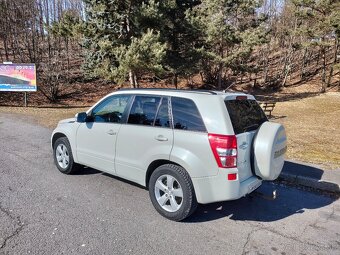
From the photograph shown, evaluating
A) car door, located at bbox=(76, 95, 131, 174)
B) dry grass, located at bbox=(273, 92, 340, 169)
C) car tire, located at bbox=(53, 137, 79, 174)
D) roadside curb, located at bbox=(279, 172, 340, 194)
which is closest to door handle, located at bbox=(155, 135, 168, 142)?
car door, located at bbox=(76, 95, 131, 174)

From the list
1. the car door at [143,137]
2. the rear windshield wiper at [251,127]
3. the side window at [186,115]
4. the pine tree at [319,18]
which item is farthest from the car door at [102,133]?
the pine tree at [319,18]

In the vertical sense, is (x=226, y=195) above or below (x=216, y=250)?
above

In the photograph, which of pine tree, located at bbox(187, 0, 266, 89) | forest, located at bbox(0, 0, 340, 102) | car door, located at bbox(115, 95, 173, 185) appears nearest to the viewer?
car door, located at bbox(115, 95, 173, 185)

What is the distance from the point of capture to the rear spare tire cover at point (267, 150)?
14.1ft

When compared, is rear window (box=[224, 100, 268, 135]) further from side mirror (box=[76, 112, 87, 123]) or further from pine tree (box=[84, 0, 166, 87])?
pine tree (box=[84, 0, 166, 87])

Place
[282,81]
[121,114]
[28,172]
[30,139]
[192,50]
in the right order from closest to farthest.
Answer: [121,114]
[28,172]
[30,139]
[192,50]
[282,81]

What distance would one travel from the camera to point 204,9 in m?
24.7

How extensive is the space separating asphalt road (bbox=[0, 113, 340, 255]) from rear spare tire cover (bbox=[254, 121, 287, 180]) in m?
0.71

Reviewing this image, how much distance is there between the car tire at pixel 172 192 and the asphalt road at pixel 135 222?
145mm

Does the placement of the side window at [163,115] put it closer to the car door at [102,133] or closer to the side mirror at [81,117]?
the car door at [102,133]

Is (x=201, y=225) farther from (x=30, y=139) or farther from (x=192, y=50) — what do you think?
(x=192, y=50)

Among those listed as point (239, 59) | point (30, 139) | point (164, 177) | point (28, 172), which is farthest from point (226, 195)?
point (239, 59)

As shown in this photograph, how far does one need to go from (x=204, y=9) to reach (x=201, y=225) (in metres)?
23.0

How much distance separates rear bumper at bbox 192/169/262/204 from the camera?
13.1ft
